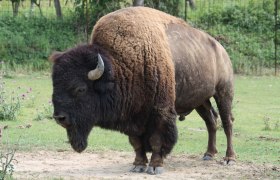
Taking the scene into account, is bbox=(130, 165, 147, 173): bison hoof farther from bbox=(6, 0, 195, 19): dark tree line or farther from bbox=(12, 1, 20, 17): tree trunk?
bbox=(12, 1, 20, 17): tree trunk

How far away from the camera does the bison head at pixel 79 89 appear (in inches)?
373

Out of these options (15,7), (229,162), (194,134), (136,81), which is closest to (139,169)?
(136,81)

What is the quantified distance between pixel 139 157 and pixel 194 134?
3965 millimetres

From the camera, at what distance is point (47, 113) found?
15.8 metres

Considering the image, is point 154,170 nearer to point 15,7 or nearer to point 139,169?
point 139,169

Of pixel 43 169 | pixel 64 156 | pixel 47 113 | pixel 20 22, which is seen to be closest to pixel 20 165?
pixel 43 169

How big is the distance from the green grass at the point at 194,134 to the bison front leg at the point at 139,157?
5.51 ft

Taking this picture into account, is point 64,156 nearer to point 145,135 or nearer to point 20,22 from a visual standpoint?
point 145,135

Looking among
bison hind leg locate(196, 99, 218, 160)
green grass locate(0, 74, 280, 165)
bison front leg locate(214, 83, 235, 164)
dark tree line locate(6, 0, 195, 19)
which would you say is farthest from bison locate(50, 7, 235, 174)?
dark tree line locate(6, 0, 195, 19)

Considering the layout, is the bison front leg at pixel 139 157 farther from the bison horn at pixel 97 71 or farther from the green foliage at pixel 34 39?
the green foliage at pixel 34 39

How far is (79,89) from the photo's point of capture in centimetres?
959

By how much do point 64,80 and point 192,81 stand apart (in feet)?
7.29

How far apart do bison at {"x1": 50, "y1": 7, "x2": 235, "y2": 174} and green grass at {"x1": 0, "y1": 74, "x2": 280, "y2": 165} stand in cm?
124

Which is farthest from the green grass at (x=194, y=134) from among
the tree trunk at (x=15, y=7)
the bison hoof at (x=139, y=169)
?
the tree trunk at (x=15, y=7)
